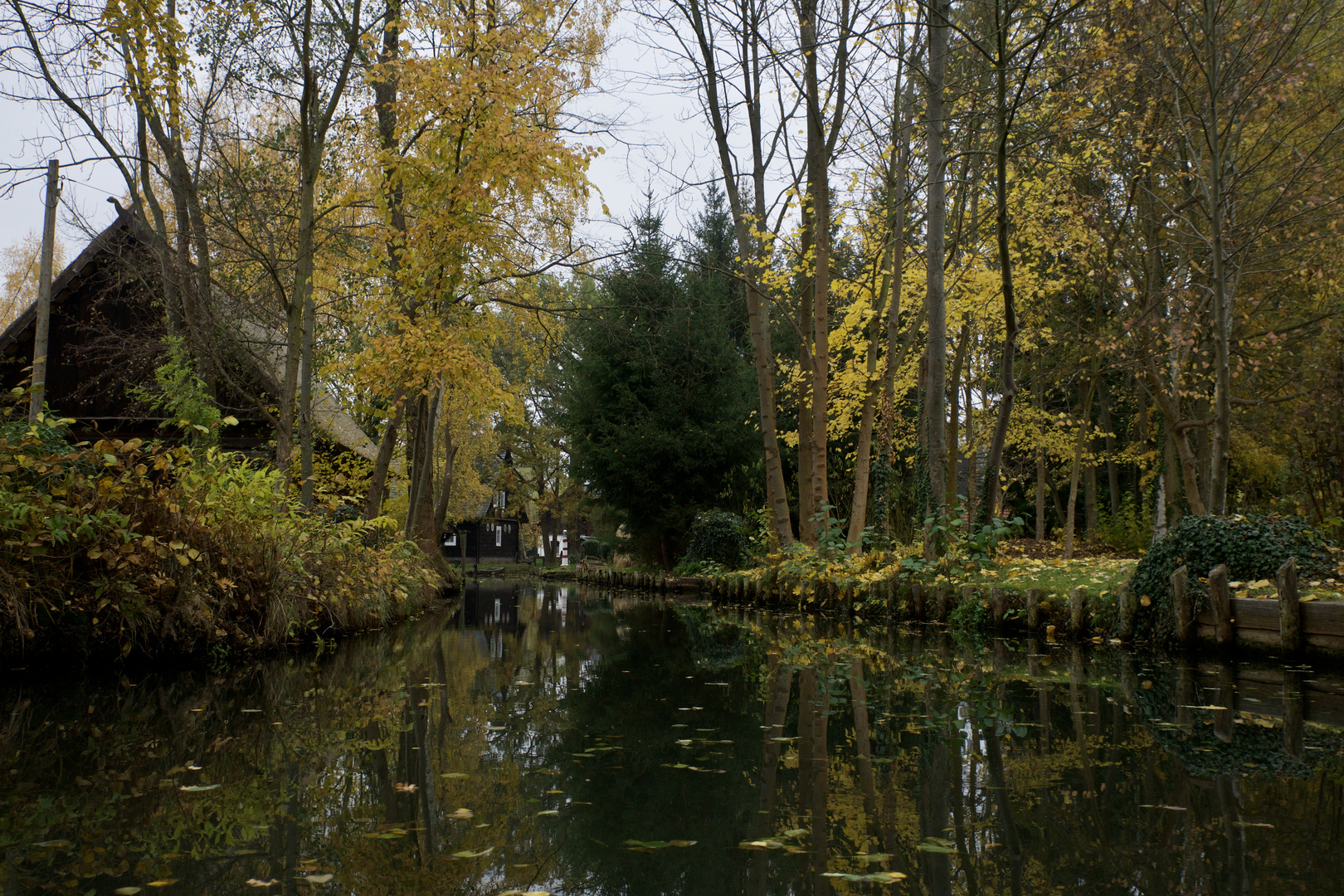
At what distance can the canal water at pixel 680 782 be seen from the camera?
2639 millimetres

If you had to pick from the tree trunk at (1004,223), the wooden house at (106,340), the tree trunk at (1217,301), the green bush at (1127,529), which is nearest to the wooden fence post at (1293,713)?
the tree trunk at (1004,223)

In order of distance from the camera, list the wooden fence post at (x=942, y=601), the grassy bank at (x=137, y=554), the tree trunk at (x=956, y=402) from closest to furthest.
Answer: the grassy bank at (x=137, y=554)
the wooden fence post at (x=942, y=601)
the tree trunk at (x=956, y=402)

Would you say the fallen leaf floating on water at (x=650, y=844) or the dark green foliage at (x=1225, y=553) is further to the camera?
the dark green foliage at (x=1225, y=553)

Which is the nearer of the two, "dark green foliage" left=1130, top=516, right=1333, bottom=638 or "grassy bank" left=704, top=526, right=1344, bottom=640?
"dark green foliage" left=1130, top=516, right=1333, bottom=638

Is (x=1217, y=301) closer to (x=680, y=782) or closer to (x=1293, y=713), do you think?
(x=1293, y=713)

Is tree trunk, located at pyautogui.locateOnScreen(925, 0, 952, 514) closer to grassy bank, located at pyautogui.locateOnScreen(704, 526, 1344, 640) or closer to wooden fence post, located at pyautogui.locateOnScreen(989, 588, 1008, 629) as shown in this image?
grassy bank, located at pyautogui.locateOnScreen(704, 526, 1344, 640)

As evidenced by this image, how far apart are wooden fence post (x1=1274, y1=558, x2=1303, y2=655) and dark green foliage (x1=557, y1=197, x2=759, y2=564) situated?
1523 centimetres

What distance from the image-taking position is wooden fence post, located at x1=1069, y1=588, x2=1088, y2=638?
29.3 ft

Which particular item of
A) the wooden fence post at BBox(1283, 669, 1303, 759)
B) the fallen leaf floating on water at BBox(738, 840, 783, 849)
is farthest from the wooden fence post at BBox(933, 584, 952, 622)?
the fallen leaf floating on water at BBox(738, 840, 783, 849)

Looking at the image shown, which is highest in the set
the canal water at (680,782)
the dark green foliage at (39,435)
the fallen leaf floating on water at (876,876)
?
the dark green foliage at (39,435)

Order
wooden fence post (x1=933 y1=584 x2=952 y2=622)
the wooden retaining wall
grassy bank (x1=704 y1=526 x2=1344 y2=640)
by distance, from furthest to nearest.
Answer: wooden fence post (x1=933 y1=584 x2=952 y2=622) → grassy bank (x1=704 y1=526 x2=1344 y2=640) → the wooden retaining wall

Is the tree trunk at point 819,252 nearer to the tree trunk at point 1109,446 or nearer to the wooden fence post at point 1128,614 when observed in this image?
the wooden fence post at point 1128,614

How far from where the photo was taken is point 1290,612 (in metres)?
6.89

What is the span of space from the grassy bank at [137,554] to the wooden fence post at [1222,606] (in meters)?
7.85
